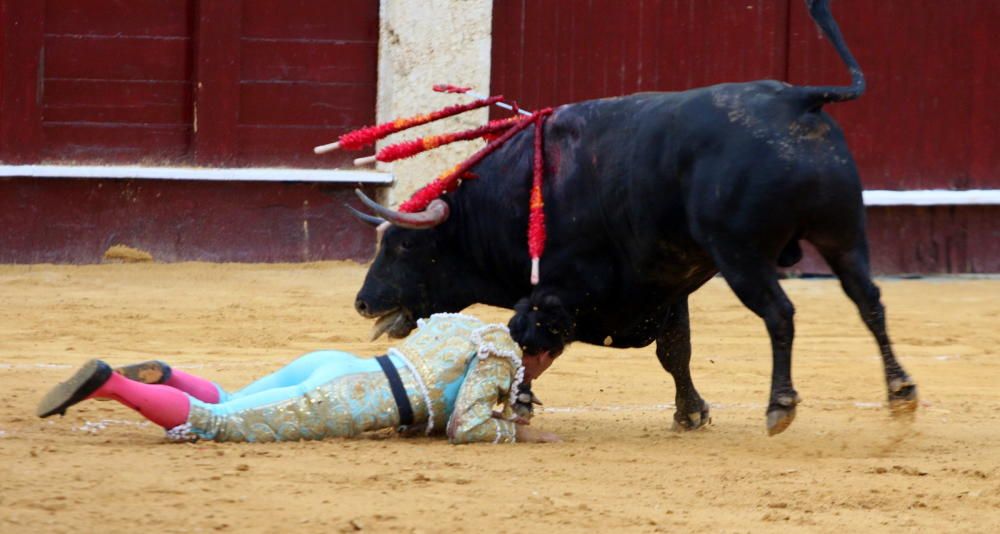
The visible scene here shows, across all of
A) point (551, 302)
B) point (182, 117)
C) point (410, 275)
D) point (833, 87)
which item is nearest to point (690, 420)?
point (551, 302)

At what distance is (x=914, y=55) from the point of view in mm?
11000

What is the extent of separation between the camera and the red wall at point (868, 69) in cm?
1062

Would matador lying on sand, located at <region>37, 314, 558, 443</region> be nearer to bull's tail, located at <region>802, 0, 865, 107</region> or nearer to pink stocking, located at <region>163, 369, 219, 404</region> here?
pink stocking, located at <region>163, 369, 219, 404</region>

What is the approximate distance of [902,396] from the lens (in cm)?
501

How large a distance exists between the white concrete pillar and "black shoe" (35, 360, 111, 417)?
565cm

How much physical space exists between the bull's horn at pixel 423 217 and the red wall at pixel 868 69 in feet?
15.7

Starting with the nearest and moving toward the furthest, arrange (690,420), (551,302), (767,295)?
(767,295), (551,302), (690,420)

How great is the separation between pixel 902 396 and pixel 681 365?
0.94 meters

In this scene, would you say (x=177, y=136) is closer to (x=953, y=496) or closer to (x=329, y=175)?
(x=329, y=175)

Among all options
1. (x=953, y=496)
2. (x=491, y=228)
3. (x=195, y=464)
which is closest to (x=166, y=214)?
(x=491, y=228)

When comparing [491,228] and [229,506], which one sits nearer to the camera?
[229,506]

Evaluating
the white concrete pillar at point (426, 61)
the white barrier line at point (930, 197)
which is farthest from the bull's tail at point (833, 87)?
the white barrier line at point (930, 197)

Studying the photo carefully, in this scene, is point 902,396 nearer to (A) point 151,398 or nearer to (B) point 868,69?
(A) point 151,398

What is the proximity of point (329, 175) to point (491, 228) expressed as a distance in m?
4.55
